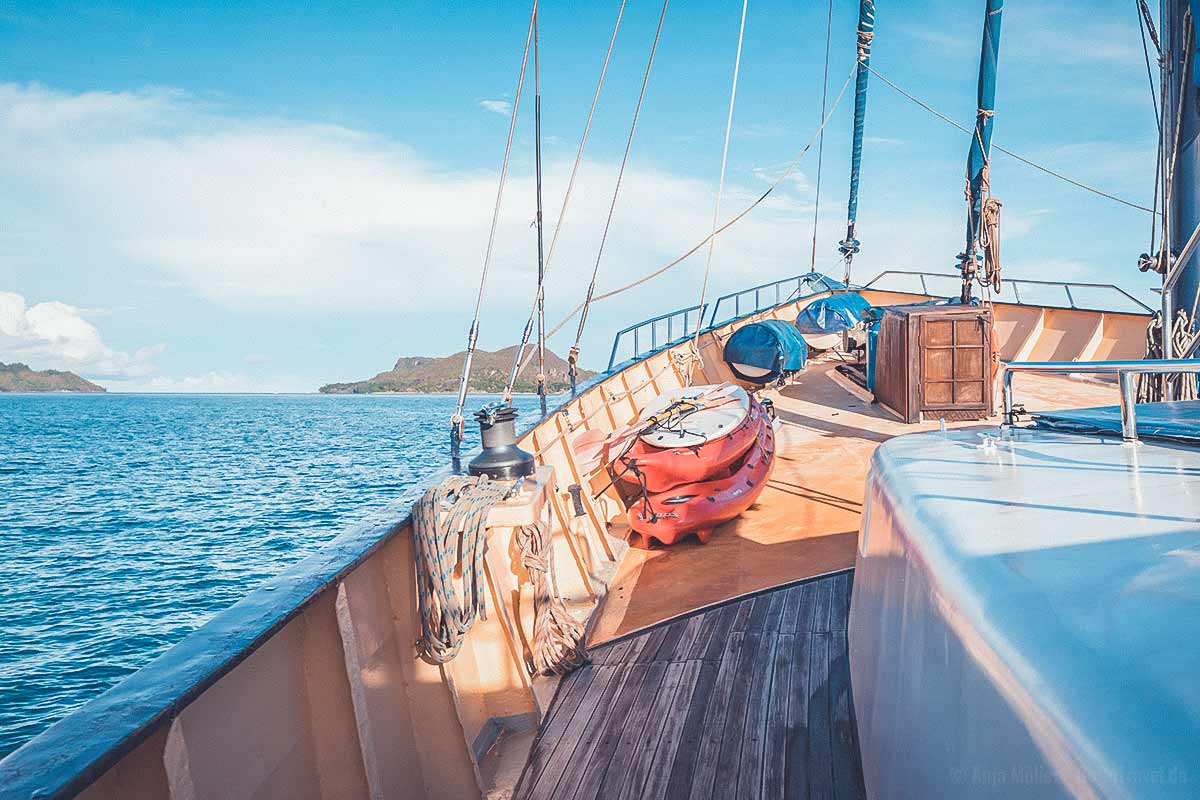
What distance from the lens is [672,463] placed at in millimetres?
7406

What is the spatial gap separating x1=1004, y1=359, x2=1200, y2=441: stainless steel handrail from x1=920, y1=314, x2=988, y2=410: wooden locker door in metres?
7.75

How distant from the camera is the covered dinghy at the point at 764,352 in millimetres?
13727

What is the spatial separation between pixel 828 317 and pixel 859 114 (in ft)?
28.6

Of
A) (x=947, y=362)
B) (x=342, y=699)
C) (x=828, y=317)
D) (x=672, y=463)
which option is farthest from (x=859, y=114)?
(x=342, y=699)

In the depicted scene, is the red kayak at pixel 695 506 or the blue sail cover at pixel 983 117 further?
the blue sail cover at pixel 983 117

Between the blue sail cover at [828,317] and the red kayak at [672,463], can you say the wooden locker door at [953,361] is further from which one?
the blue sail cover at [828,317]

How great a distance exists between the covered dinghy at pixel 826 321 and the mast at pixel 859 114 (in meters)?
5.17

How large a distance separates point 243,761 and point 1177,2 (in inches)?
277

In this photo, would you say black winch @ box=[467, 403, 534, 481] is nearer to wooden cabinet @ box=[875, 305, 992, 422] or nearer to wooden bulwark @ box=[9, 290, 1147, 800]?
wooden bulwark @ box=[9, 290, 1147, 800]

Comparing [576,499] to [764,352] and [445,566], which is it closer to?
[445,566]

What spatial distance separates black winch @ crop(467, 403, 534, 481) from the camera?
3633mm

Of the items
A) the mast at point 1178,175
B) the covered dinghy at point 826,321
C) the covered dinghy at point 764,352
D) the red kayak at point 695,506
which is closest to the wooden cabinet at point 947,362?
the covered dinghy at point 764,352

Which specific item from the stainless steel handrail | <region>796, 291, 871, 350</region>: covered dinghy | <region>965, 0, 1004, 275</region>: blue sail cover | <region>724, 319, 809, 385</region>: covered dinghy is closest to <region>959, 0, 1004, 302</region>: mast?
<region>965, 0, 1004, 275</region>: blue sail cover

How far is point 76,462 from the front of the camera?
4453 cm
